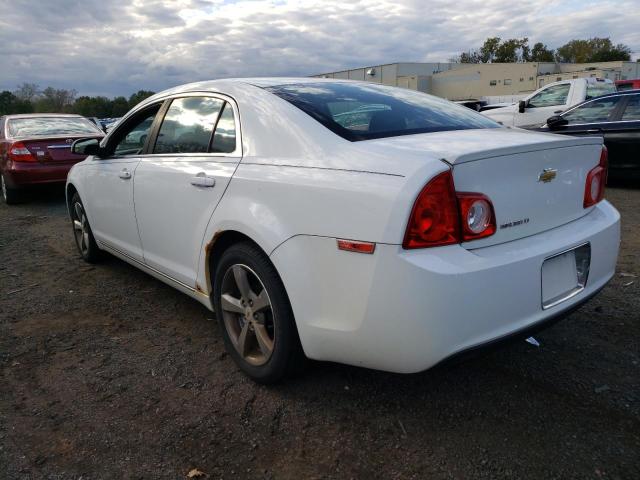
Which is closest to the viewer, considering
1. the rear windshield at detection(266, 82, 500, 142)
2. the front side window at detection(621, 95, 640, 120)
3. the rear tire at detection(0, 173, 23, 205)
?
the rear windshield at detection(266, 82, 500, 142)

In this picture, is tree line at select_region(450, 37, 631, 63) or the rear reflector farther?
tree line at select_region(450, 37, 631, 63)

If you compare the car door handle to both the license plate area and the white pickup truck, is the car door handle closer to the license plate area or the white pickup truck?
the license plate area

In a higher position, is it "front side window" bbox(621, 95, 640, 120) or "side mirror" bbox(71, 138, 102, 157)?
"side mirror" bbox(71, 138, 102, 157)

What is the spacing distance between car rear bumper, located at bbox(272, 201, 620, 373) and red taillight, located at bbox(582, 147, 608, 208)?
342 mm

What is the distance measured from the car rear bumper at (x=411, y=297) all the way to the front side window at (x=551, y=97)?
10.3m

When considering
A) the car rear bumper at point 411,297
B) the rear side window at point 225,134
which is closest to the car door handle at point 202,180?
the rear side window at point 225,134

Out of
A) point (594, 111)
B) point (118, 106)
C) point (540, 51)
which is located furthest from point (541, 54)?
point (594, 111)

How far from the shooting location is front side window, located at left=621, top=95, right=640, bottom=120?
7445mm

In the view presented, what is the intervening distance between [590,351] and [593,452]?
97cm

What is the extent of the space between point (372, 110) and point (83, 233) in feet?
11.0

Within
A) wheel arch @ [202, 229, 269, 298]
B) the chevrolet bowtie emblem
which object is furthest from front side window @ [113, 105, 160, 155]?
the chevrolet bowtie emblem

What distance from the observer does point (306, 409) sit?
2480 millimetres

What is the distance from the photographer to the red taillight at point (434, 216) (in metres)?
1.91

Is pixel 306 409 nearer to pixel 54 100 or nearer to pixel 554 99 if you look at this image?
pixel 554 99
